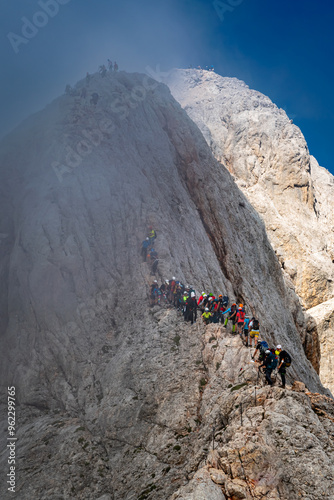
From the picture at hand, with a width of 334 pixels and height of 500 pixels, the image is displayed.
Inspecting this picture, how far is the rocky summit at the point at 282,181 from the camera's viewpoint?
70.5m

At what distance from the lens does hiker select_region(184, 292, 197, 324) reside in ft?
83.1

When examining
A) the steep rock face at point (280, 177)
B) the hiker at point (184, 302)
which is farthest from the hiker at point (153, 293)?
the steep rock face at point (280, 177)

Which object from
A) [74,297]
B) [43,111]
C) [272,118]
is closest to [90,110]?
[43,111]

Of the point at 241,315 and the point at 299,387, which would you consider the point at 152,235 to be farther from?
the point at 299,387

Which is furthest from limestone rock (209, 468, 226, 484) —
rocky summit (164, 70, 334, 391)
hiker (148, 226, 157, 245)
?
rocky summit (164, 70, 334, 391)

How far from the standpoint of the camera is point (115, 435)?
789 inches

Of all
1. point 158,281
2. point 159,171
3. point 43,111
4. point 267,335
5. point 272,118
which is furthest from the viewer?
point 272,118

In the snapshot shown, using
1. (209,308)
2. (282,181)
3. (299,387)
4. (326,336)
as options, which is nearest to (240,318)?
(209,308)

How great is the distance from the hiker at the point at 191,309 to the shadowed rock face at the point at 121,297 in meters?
0.78

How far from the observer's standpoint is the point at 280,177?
79.8 m

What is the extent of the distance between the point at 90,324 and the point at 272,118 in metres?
82.3

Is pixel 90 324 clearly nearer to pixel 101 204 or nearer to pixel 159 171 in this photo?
pixel 101 204

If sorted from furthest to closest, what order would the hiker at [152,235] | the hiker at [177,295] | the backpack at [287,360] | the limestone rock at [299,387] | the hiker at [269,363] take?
the hiker at [152,235]
the hiker at [177,295]
the backpack at [287,360]
the hiker at [269,363]
the limestone rock at [299,387]

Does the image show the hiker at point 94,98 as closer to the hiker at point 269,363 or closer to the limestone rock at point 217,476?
the hiker at point 269,363
